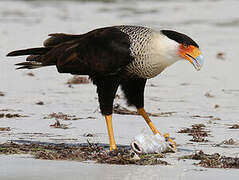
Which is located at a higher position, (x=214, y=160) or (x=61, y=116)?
(x=214, y=160)

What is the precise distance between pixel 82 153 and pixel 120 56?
0.94 meters

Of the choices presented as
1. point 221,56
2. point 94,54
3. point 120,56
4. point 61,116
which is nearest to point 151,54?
point 120,56

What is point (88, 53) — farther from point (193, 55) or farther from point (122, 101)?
point (122, 101)

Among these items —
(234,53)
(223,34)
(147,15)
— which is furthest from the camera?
(147,15)

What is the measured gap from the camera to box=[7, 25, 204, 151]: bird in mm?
5980

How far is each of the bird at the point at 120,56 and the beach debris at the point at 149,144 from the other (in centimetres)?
10

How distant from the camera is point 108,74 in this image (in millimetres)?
6090

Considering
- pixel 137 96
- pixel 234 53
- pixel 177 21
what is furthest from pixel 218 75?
pixel 177 21

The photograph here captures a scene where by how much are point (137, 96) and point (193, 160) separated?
120cm

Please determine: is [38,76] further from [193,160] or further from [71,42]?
[193,160]

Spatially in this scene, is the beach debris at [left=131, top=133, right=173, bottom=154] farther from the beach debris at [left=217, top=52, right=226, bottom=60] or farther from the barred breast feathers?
the beach debris at [left=217, top=52, right=226, bottom=60]

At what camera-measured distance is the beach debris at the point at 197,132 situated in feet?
21.7

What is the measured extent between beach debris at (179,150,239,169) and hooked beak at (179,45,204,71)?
31.1 inches

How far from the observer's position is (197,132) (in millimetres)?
6941
